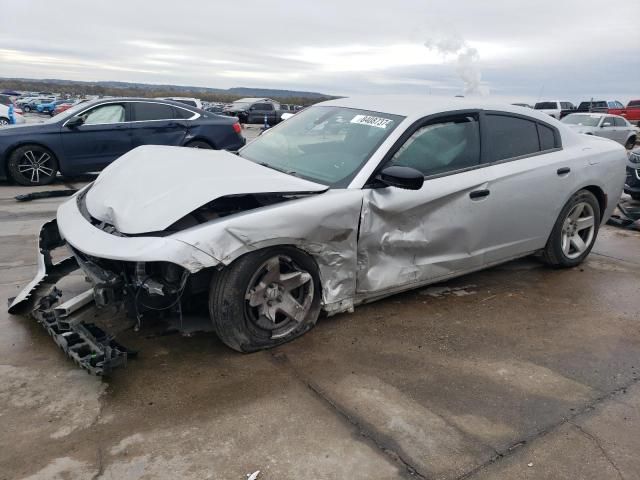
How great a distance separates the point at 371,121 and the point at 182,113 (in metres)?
6.81

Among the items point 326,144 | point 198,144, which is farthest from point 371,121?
point 198,144

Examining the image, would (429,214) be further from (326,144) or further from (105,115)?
(105,115)

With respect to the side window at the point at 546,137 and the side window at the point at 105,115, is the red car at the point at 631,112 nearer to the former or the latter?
the side window at the point at 105,115

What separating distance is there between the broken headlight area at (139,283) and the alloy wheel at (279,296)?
0.32m

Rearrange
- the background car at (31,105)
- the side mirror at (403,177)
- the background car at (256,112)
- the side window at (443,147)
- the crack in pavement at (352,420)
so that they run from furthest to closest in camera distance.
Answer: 1. the background car at (31,105)
2. the background car at (256,112)
3. the side window at (443,147)
4. the side mirror at (403,177)
5. the crack in pavement at (352,420)

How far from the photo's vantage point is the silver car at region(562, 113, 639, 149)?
62.1 feet

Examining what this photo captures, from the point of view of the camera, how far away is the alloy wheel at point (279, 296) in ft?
10.7

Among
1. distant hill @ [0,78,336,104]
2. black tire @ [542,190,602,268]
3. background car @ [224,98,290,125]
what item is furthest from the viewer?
distant hill @ [0,78,336,104]

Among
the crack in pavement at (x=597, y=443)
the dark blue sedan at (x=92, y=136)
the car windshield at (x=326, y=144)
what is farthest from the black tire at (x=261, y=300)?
the dark blue sedan at (x=92, y=136)

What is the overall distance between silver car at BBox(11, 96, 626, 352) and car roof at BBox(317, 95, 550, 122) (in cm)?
2

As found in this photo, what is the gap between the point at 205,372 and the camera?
3.16m

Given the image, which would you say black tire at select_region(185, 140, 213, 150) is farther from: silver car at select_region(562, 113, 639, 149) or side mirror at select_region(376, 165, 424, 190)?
silver car at select_region(562, 113, 639, 149)

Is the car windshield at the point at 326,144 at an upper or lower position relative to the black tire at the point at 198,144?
upper

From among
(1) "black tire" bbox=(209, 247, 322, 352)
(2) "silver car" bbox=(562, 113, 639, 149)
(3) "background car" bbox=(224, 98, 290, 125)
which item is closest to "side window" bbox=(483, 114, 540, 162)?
(1) "black tire" bbox=(209, 247, 322, 352)
